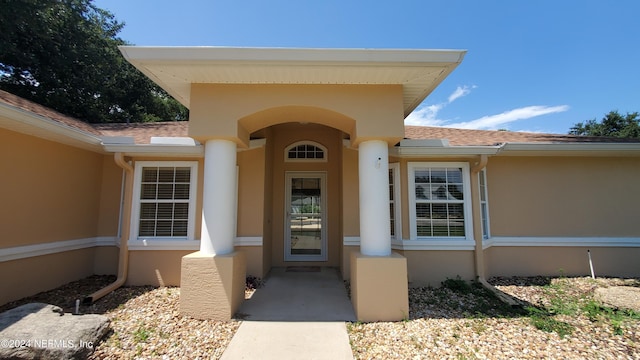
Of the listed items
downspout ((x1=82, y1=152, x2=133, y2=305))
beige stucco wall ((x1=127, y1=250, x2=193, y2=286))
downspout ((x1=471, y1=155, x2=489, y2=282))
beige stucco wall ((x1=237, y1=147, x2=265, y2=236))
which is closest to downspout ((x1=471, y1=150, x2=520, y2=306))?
downspout ((x1=471, y1=155, x2=489, y2=282))

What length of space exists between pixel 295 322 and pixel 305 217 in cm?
368

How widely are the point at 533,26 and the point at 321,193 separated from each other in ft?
30.1

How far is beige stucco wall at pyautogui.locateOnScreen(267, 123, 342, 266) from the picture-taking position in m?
7.44

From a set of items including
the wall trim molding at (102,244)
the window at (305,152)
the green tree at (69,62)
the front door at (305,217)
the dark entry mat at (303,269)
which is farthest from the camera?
the green tree at (69,62)

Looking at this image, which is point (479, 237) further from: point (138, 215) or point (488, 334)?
point (138, 215)

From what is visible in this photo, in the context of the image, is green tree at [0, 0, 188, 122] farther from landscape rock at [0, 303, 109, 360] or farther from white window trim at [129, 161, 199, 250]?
landscape rock at [0, 303, 109, 360]

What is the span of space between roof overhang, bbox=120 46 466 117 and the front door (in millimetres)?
3678

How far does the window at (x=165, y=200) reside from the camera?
611 centimetres

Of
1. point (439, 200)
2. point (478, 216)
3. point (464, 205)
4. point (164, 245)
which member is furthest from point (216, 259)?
point (478, 216)

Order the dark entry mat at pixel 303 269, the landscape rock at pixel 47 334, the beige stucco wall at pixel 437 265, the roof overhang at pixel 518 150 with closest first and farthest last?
the landscape rock at pixel 47 334
the roof overhang at pixel 518 150
the beige stucco wall at pixel 437 265
the dark entry mat at pixel 303 269

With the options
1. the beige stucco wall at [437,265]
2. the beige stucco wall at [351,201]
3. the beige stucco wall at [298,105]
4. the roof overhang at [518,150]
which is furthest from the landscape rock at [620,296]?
the beige stucco wall at [298,105]

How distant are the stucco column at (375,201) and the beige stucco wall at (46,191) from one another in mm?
5988

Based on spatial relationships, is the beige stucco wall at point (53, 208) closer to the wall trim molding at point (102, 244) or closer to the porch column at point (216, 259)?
the wall trim molding at point (102, 244)

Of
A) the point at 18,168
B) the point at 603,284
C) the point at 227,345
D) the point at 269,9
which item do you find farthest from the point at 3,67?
the point at 603,284
